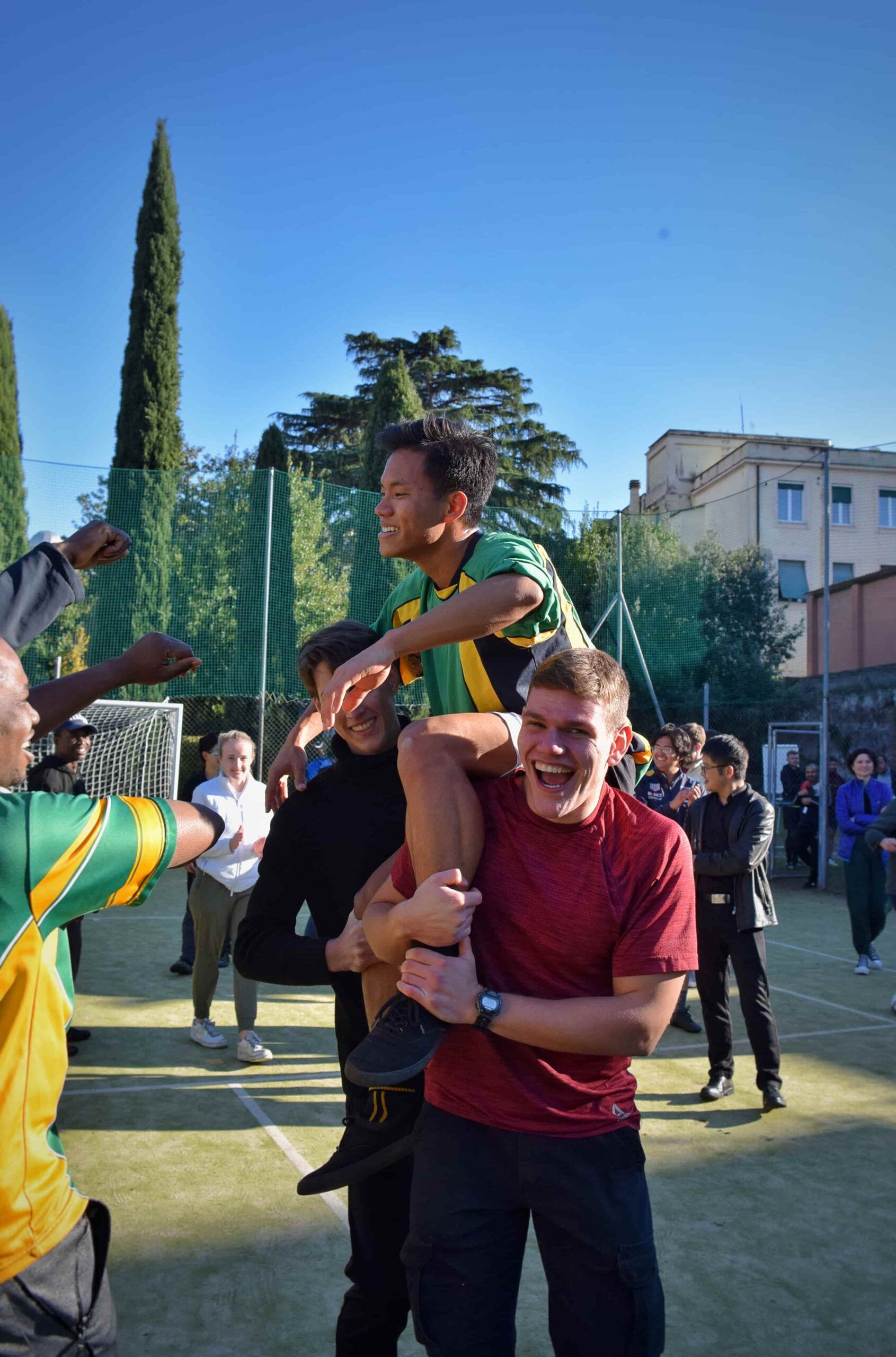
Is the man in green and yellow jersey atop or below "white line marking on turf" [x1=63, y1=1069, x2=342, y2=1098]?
atop

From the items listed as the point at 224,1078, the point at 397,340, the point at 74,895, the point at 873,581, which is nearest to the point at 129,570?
the point at 224,1078

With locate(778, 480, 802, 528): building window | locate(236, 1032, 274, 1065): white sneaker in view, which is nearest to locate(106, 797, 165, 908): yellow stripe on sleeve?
locate(236, 1032, 274, 1065): white sneaker

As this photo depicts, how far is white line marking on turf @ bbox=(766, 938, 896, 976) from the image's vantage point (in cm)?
953

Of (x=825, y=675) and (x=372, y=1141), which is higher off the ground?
(x=825, y=675)

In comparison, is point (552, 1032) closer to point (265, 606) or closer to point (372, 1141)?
point (372, 1141)

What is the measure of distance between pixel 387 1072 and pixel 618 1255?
53 cm

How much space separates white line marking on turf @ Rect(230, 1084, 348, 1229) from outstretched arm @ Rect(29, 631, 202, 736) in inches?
85.6

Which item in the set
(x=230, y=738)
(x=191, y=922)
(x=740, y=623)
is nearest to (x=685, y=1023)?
(x=230, y=738)

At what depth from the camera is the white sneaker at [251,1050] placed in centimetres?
622

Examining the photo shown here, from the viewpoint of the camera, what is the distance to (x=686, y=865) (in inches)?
80.0

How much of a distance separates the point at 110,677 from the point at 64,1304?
4.73 ft

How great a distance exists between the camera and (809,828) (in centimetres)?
1596

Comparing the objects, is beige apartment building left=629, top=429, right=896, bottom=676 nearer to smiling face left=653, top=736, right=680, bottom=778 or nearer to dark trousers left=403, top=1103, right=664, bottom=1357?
smiling face left=653, top=736, right=680, bottom=778

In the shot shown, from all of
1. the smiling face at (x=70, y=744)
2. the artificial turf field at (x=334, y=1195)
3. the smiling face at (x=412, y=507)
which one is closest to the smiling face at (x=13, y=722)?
the smiling face at (x=412, y=507)
